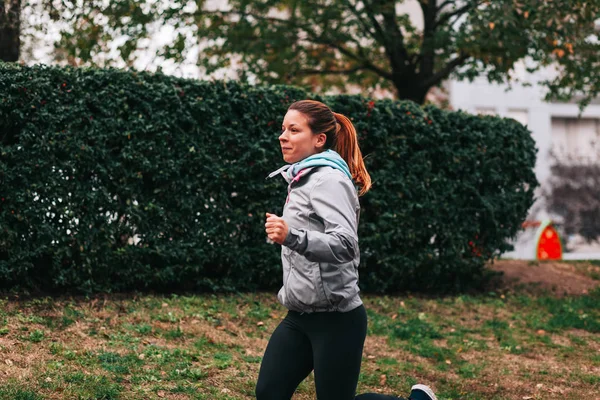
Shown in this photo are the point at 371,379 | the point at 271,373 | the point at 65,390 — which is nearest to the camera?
the point at 271,373

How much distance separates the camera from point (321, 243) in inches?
128

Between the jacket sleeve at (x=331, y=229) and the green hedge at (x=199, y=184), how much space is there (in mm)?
Result: 4769

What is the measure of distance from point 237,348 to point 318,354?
11.9ft

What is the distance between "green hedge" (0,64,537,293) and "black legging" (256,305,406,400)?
456 centimetres

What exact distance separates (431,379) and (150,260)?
3318 mm

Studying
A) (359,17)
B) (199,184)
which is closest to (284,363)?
(199,184)

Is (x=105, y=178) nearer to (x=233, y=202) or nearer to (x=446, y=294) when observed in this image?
(x=233, y=202)

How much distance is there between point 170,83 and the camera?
322 inches

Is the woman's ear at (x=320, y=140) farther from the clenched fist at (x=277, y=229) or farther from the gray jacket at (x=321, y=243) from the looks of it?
the clenched fist at (x=277, y=229)

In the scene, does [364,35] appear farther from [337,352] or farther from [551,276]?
[337,352]

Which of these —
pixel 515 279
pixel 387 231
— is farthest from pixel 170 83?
pixel 515 279

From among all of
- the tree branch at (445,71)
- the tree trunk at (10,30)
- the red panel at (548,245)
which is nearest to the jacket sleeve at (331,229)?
the tree trunk at (10,30)

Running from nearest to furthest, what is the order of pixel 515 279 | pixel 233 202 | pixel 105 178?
pixel 105 178
pixel 233 202
pixel 515 279

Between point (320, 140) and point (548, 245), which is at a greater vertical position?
point (320, 140)
